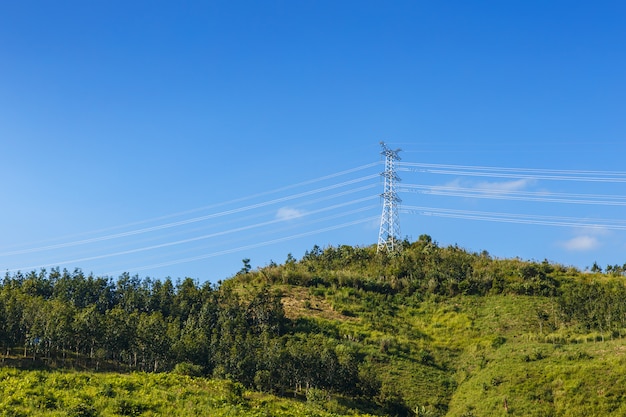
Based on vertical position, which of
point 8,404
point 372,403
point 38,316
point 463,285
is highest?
point 463,285

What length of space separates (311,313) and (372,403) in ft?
103

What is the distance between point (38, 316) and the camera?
211 ft

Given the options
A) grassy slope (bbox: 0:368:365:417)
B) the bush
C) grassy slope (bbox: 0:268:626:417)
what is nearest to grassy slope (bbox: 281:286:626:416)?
grassy slope (bbox: 0:268:626:417)

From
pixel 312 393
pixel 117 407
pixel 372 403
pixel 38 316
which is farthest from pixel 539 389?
pixel 38 316

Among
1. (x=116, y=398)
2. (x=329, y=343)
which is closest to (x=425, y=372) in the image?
(x=329, y=343)

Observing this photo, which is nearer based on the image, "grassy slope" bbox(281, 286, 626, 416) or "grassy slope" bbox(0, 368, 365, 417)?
"grassy slope" bbox(0, 368, 365, 417)

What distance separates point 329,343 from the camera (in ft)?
235

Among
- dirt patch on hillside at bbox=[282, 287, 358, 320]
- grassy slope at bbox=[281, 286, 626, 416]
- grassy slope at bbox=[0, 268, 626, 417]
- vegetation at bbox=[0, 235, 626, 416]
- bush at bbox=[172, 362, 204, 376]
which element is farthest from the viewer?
A: dirt patch on hillside at bbox=[282, 287, 358, 320]

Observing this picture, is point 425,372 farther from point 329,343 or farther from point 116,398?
point 116,398

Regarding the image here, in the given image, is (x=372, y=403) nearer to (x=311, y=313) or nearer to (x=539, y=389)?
(x=539, y=389)

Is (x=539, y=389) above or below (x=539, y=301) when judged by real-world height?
below

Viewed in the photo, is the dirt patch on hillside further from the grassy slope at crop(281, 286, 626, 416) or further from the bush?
the bush

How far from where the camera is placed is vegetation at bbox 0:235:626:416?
3425 cm

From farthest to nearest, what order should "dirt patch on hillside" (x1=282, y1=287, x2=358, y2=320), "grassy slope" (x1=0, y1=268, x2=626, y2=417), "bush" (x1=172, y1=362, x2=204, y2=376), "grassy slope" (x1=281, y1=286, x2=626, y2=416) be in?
"dirt patch on hillside" (x1=282, y1=287, x2=358, y2=320) → "grassy slope" (x1=281, y1=286, x2=626, y2=416) → "bush" (x1=172, y1=362, x2=204, y2=376) → "grassy slope" (x1=0, y1=268, x2=626, y2=417)
